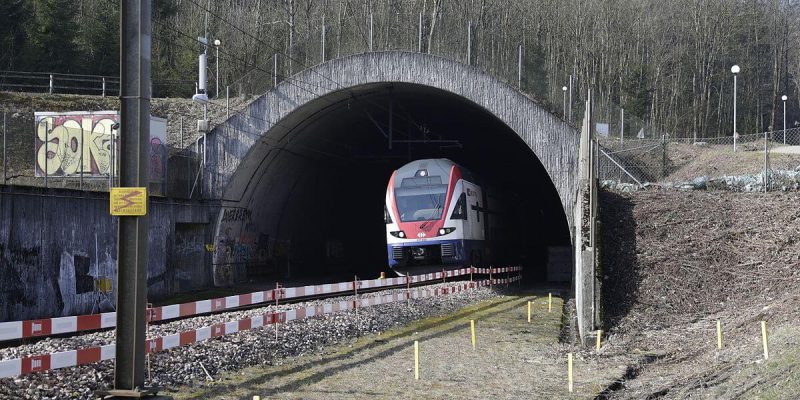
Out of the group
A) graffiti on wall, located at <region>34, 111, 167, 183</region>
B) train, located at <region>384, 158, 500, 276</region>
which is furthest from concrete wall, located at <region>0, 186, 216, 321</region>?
train, located at <region>384, 158, 500, 276</region>

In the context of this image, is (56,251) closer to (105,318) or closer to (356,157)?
(105,318)

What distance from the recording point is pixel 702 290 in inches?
634

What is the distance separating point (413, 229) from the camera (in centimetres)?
2611

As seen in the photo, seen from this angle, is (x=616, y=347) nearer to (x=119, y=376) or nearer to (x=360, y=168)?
(x=119, y=376)

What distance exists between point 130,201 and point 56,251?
12.7m

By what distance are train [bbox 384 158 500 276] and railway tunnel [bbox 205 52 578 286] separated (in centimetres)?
282

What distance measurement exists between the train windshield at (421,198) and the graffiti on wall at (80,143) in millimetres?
8120

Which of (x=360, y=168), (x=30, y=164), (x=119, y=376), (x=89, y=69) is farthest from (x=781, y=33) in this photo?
(x=119, y=376)

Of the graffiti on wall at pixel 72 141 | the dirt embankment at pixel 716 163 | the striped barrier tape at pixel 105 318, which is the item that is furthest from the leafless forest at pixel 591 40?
the striped barrier tape at pixel 105 318

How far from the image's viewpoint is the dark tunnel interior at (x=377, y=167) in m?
31.4

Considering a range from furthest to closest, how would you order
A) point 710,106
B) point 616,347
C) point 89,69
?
1. point 710,106
2. point 89,69
3. point 616,347

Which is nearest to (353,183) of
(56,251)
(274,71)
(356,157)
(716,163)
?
(356,157)

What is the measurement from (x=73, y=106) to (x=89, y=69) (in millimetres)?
7729

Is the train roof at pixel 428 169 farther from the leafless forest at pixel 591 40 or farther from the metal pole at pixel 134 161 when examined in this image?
the metal pole at pixel 134 161
